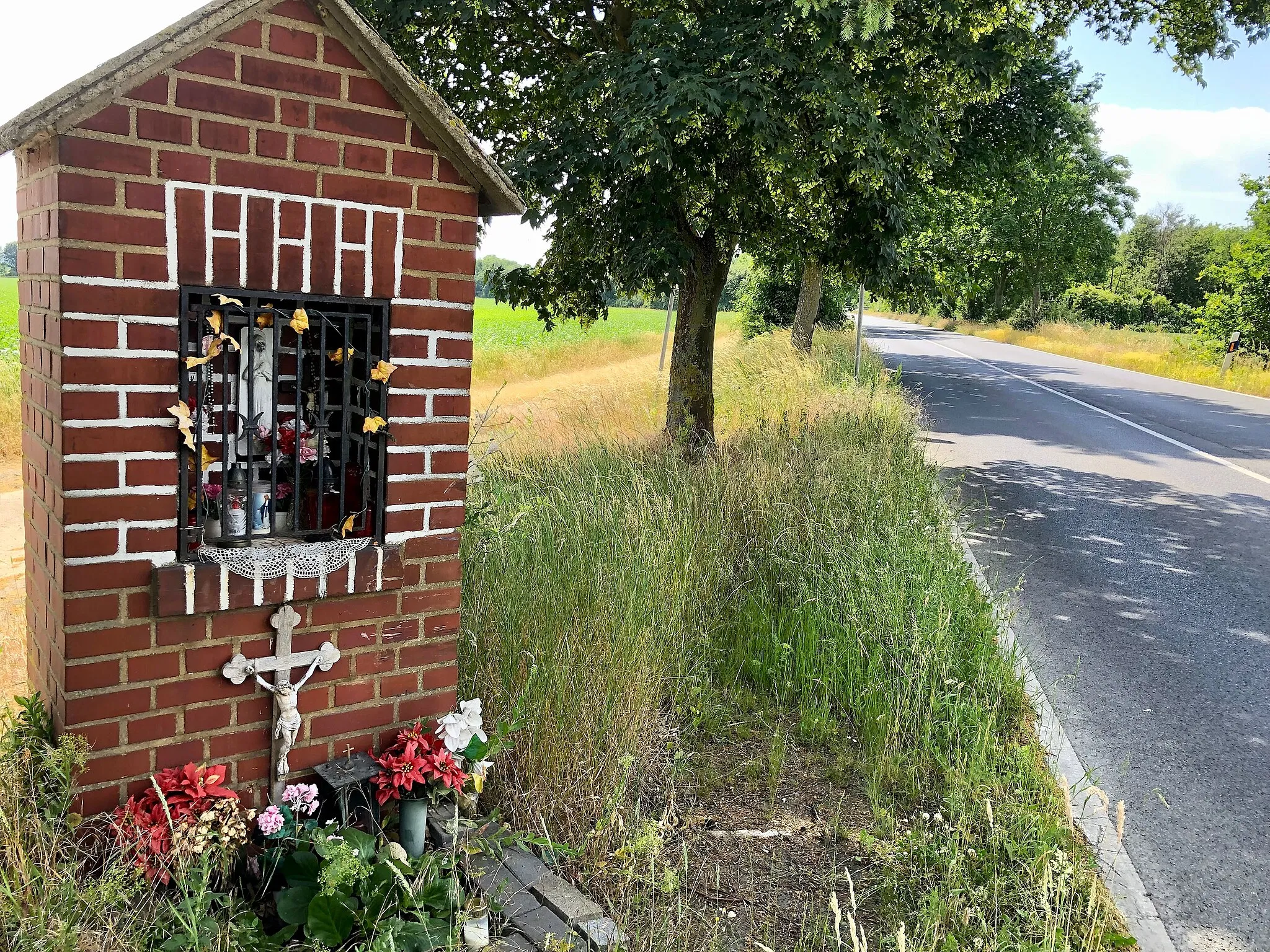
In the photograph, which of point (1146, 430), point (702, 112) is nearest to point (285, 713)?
point (702, 112)

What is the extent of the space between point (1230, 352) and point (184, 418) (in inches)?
996

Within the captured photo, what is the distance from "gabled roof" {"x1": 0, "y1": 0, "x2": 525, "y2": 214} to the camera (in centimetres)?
236

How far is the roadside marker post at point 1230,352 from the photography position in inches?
869

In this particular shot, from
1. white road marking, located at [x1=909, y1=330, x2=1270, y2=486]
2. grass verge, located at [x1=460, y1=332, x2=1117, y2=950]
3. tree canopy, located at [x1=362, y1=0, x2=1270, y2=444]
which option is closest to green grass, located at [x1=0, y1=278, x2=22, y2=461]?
tree canopy, located at [x1=362, y1=0, x2=1270, y2=444]

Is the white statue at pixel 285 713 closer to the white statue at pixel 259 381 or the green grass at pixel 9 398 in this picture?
the white statue at pixel 259 381

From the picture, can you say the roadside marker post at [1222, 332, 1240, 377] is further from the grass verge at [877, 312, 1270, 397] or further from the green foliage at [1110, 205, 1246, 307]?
→ the green foliage at [1110, 205, 1246, 307]

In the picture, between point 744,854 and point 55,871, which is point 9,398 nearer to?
point 55,871

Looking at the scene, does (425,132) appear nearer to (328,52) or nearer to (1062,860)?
(328,52)

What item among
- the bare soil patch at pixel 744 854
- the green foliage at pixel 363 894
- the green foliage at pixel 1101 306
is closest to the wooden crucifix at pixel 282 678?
the green foliage at pixel 363 894

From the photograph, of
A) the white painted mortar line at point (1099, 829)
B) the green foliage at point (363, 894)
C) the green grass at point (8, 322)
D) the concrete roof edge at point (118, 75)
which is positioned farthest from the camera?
the green grass at point (8, 322)

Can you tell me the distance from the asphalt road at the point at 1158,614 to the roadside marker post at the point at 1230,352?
26.2 feet

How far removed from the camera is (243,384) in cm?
310

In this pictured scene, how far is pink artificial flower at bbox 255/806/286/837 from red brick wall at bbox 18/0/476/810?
158 millimetres

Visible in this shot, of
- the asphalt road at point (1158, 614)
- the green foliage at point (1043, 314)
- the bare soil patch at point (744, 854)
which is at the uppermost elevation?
the green foliage at point (1043, 314)
